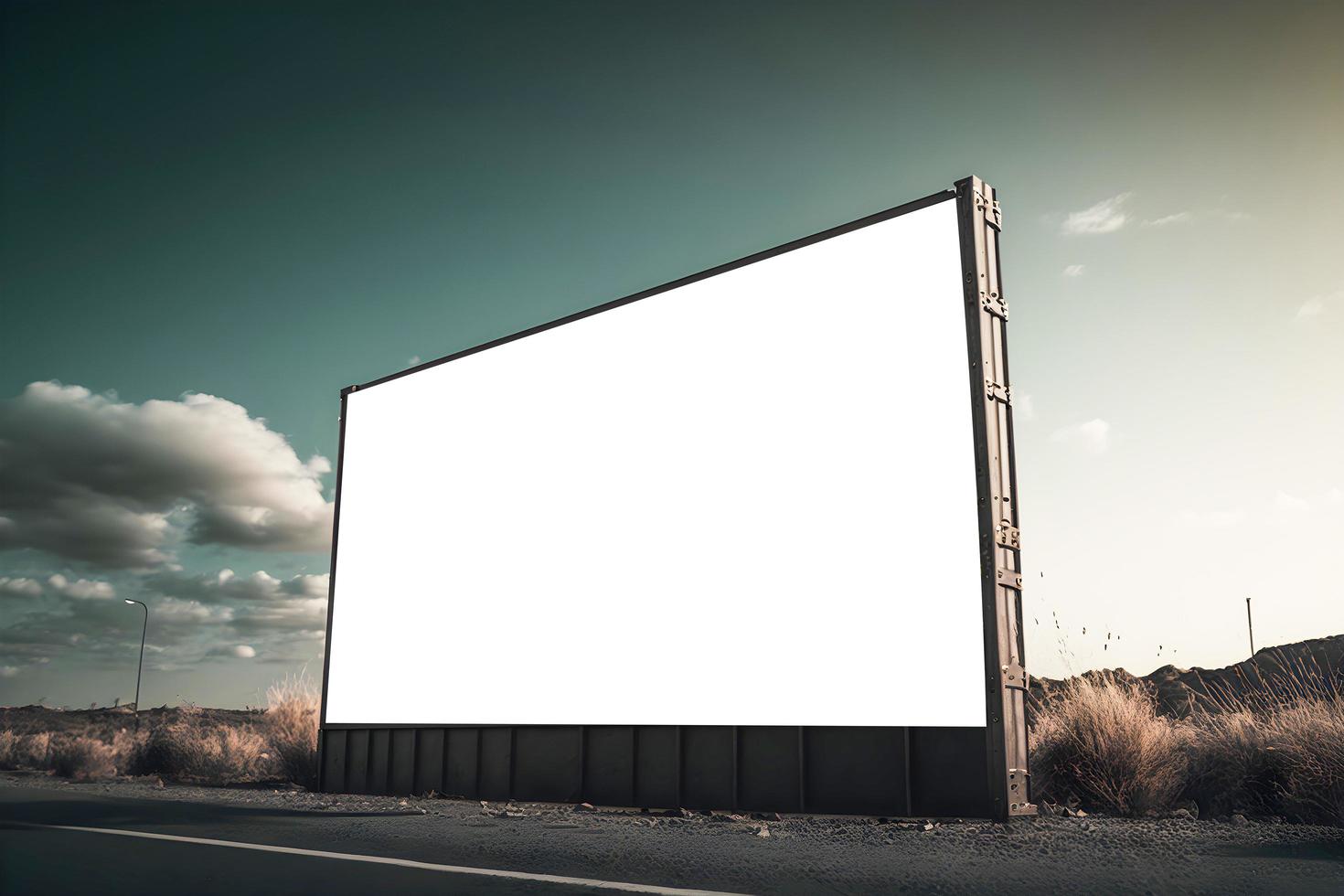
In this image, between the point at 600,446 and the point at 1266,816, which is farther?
the point at 600,446

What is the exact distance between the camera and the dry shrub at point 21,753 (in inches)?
1150

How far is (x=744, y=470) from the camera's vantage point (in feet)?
39.2

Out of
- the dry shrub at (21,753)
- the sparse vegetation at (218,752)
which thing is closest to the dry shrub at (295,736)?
the sparse vegetation at (218,752)

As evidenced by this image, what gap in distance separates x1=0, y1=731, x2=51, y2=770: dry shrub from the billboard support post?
95.9 feet

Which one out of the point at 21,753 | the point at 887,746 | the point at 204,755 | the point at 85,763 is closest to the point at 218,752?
the point at 204,755

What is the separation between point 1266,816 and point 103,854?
426 inches

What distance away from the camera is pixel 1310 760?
31.6ft

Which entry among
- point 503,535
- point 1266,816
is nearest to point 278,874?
point 503,535

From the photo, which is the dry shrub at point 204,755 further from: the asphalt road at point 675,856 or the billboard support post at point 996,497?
the billboard support post at point 996,497

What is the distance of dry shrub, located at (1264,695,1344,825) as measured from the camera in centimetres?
923

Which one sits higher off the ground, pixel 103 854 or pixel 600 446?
pixel 600 446

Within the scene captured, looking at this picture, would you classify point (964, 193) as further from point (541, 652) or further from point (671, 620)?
point (541, 652)

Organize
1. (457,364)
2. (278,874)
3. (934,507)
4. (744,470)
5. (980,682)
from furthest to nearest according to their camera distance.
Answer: (457,364)
(744,470)
(934,507)
(980,682)
(278,874)

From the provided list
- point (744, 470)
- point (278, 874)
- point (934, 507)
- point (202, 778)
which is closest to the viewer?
point (278, 874)
